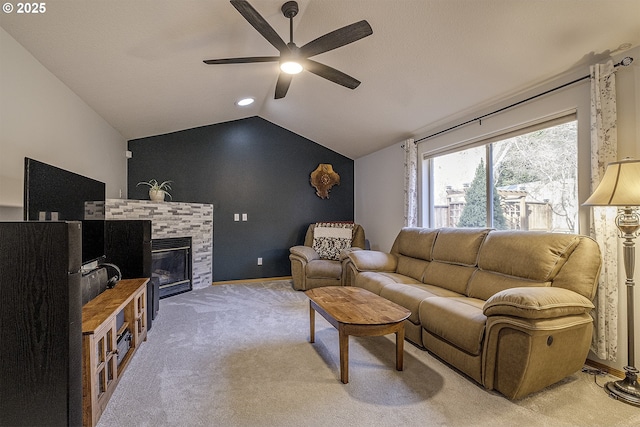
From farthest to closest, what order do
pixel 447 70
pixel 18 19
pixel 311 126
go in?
1. pixel 311 126
2. pixel 447 70
3. pixel 18 19

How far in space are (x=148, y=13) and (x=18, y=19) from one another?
74 cm

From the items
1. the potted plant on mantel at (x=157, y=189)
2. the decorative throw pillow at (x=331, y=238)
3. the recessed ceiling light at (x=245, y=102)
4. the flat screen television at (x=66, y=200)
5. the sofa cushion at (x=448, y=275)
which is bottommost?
the sofa cushion at (x=448, y=275)

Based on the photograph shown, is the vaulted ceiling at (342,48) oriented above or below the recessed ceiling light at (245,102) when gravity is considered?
below

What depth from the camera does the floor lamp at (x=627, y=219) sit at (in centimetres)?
188

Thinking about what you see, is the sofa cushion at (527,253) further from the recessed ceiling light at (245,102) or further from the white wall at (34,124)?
the white wall at (34,124)

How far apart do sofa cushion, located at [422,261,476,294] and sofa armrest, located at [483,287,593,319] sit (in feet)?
2.98

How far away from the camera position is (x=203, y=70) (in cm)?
310

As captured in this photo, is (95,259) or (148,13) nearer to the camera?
(148,13)

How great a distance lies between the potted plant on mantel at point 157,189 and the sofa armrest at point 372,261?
2732 millimetres

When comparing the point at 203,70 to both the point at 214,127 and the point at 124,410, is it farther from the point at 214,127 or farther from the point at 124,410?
the point at 124,410

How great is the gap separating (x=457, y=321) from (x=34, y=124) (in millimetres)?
3378

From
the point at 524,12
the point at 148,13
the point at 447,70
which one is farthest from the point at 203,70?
the point at 524,12

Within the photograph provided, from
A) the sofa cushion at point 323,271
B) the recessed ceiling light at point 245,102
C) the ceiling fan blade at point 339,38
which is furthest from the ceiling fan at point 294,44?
the sofa cushion at point 323,271

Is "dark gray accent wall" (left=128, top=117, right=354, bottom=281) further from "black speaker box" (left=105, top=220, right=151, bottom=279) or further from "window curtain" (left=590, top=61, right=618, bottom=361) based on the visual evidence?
"window curtain" (left=590, top=61, right=618, bottom=361)
